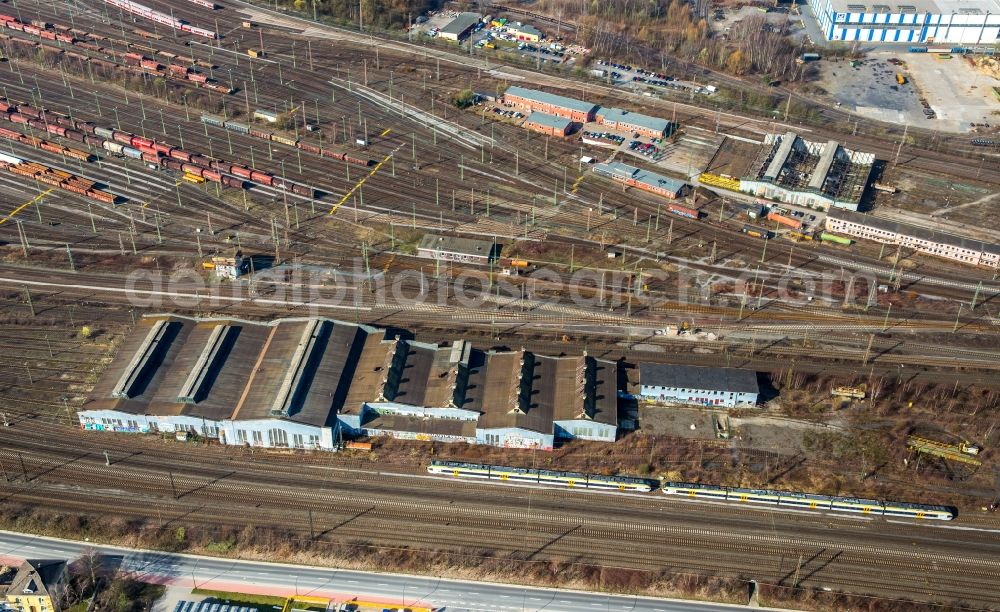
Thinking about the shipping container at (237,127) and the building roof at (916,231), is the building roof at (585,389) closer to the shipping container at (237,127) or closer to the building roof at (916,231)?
the building roof at (916,231)

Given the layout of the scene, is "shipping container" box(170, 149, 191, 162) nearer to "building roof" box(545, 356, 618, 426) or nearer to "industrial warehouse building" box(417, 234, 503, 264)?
"industrial warehouse building" box(417, 234, 503, 264)

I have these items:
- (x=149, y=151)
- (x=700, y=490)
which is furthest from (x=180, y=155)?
(x=700, y=490)

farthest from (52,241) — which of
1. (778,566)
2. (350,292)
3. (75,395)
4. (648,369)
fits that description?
(778,566)

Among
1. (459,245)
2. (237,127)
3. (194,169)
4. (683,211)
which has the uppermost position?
(237,127)

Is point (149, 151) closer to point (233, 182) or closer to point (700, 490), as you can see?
point (233, 182)

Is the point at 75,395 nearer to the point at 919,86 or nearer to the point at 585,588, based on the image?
the point at 585,588

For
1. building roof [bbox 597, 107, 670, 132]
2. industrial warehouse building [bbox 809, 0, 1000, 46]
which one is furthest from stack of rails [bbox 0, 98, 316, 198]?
industrial warehouse building [bbox 809, 0, 1000, 46]

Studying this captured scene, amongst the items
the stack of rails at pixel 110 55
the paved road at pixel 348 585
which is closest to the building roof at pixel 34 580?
the paved road at pixel 348 585
